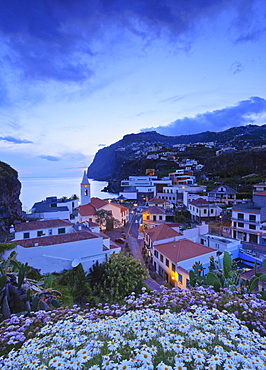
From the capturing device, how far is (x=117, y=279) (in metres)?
11.1

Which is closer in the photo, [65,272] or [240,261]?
[65,272]

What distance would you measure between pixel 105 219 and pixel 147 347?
27227mm

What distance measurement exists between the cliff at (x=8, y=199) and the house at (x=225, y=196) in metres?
33.8

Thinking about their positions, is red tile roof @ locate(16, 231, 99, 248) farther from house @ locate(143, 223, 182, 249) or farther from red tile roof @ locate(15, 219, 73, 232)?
house @ locate(143, 223, 182, 249)

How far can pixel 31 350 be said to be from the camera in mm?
2660

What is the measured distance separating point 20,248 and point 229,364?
13083 millimetres

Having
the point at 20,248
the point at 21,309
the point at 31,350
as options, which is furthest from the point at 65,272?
the point at 31,350

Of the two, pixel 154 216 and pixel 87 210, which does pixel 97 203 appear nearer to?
→ pixel 87 210

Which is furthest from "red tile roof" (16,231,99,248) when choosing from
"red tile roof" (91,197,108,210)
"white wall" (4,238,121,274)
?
"red tile roof" (91,197,108,210)

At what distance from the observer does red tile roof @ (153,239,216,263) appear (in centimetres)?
1579

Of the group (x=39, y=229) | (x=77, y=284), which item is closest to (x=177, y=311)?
(x=77, y=284)

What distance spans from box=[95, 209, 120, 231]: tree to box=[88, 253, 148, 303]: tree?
1546cm

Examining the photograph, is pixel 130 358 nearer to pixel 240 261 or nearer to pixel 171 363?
pixel 171 363

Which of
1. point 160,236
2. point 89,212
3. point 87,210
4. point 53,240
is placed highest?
point 53,240
